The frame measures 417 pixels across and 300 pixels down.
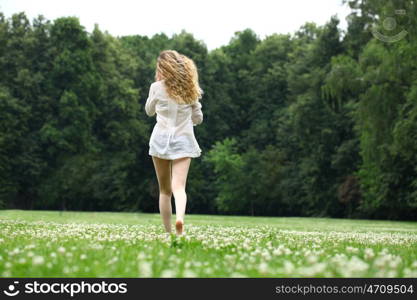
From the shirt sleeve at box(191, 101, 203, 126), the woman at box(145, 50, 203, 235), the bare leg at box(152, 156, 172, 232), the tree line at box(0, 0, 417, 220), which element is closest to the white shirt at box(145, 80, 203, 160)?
the woman at box(145, 50, 203, 235)

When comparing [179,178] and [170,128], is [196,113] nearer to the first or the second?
[170,128]

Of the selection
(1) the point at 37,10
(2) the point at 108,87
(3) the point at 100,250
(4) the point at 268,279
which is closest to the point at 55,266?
(3) the point at 100,250

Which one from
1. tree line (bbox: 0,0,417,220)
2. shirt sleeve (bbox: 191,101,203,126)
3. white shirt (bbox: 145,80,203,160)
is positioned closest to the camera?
white shirt (bbox: 145,80,203,160)

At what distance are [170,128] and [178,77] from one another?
773 millimetres

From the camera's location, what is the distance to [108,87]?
194 feet

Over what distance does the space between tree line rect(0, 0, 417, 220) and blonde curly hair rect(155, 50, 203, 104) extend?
130ft

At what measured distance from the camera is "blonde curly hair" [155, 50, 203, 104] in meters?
9.22

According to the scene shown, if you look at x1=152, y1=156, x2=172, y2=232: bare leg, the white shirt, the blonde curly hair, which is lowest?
x1=152, y1=156, x2=172, y2=232: bare leg

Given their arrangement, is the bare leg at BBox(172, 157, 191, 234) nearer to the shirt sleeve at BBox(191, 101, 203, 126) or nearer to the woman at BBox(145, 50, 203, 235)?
the woman at BBox(145, 50, 203, 235)

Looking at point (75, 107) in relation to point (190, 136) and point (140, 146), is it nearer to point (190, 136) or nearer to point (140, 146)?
point (140, 146)

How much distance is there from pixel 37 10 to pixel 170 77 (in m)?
54.7

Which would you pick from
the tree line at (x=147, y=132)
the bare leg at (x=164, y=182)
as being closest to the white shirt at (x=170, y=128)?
the bare leg at (x=164, y=182)

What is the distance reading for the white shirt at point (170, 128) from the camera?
9.16m

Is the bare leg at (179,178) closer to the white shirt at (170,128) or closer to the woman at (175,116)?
the woman at (175,116)
